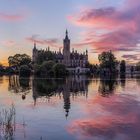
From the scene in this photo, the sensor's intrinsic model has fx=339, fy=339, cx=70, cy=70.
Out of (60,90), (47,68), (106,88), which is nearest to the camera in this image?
(60,90)

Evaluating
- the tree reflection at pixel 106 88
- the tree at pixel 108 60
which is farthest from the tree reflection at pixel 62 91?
the tree at pixel 108 60

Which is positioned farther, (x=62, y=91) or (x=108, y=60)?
(x=108, y=60)

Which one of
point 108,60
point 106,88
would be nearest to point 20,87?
point 106,88

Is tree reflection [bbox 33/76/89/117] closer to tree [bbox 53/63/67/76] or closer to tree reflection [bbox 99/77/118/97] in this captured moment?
tree reflection [bbox 99/77/118/97]

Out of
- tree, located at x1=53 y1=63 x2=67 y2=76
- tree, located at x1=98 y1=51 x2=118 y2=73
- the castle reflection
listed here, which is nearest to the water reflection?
the castle reflection

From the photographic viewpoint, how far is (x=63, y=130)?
20422 mm

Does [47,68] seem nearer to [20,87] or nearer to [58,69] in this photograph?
[58,69]

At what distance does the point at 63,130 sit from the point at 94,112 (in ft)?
29.7

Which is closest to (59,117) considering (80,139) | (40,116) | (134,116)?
(40,116)

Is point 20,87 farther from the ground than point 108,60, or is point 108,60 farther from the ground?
point 108,60

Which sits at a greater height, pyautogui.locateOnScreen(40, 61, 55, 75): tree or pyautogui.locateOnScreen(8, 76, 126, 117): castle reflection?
pyautogui.locateOnScreen(40, 61, 55, 75): tree

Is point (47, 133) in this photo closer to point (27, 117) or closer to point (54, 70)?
point (27, 117)

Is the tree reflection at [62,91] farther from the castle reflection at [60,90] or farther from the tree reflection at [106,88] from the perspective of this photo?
the tree reflection at [106,88]

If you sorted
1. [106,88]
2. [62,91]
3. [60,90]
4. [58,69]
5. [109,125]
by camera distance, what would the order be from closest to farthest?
[109,125] → [62,91] → [60,90] → [106,88] → [58,69]
